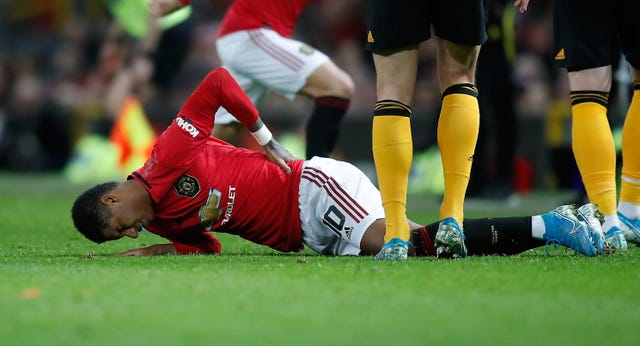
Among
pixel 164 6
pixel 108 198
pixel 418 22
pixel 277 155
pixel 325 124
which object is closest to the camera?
pixel 418 22

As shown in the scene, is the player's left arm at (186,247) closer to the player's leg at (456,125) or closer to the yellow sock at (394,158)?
the yellow sock at (394,158)

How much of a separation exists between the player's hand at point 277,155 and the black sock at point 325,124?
5.36ft

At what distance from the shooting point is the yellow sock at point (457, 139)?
16.8ft

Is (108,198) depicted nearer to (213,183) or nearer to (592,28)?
(213,183)

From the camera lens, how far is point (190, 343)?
3.20 metres

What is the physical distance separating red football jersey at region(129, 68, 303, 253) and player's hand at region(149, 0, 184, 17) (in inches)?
62.2

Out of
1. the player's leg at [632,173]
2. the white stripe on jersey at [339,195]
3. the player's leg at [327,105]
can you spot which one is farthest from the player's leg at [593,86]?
the player's leg at [327,105]

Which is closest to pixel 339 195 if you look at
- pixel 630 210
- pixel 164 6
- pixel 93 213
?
pixel 93 213

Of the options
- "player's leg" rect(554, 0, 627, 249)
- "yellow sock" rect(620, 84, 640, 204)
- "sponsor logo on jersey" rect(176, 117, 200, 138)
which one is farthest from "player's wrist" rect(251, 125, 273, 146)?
"yellow sock" rect(620, 84, 640, 204)

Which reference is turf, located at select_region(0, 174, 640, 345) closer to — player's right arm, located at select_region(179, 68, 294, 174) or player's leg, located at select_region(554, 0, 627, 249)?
player's leg, located at select_region(554, 0, 627, 249)

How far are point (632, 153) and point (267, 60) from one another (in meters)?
2.54

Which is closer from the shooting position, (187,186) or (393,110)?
(393,110)

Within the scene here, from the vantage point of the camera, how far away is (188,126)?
5.29 meters

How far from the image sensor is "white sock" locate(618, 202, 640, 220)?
581 centimetres
